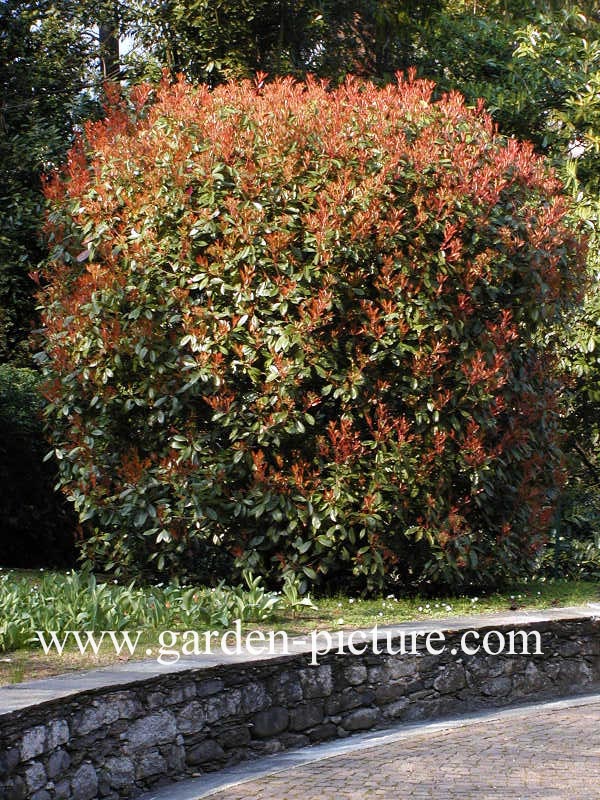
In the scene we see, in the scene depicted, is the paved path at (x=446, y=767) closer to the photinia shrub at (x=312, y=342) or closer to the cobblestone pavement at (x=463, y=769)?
the cobblestone pavement at (x=463, y=769)

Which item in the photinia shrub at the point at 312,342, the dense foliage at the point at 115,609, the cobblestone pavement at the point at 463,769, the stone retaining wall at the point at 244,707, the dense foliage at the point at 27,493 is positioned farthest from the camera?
the dense foliage at the point at 27,493

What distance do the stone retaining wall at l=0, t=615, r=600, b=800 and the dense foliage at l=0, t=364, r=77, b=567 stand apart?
15.8 feet

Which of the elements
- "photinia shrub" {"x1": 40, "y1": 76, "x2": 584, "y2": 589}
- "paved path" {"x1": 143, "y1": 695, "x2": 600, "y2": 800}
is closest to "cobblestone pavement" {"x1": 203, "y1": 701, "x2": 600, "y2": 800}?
"paved path" {"x1": 143, "y1": 695, "x2": 600, "y2": 800}

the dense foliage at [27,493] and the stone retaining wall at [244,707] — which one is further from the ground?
the dense foliage at [27,493]

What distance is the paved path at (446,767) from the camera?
482cm

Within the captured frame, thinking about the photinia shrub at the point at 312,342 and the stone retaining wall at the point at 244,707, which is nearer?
the stone retaining wall at the point at 244,707

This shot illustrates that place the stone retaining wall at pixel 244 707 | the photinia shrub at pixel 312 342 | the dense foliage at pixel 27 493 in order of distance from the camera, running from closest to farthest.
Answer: the stone retaining wall at pixel 244 707
the photinia shrub at pixel 312 342
the dense foliage at pixel 27 493

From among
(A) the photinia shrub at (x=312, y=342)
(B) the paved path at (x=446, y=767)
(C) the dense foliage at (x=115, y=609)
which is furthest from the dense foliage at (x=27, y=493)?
(B) the paved path at (x=446, y=767)

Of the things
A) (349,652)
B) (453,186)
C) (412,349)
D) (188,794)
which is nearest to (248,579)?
(349,652)

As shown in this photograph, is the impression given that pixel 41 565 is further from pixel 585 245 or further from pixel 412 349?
pixel 585 245

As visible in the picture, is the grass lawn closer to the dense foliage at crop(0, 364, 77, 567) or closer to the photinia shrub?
the photinia shrub

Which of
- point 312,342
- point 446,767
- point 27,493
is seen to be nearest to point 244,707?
point 446,767

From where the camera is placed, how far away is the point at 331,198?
24.4ft

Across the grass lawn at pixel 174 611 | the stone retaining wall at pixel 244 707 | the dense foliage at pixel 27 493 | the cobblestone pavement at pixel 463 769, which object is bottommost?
the cobblestone pavement at pixel 463 769
